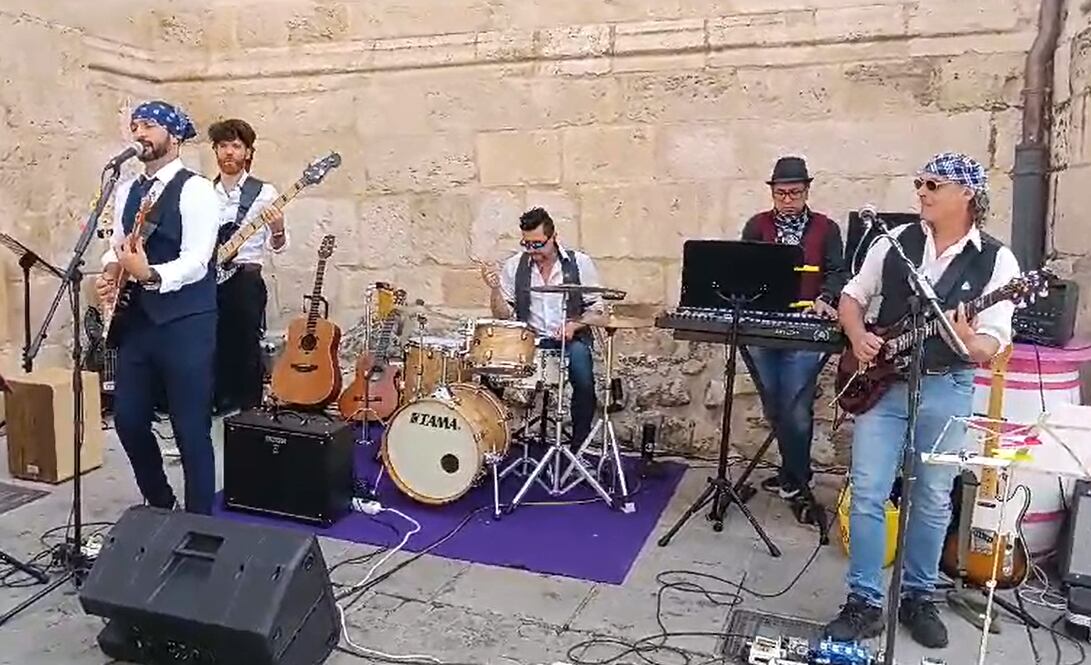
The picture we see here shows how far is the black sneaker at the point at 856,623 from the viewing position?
9.57ft

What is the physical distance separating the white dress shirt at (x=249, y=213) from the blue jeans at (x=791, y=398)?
250 cm

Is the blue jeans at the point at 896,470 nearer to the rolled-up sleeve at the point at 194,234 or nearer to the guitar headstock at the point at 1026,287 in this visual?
the guitar headstock at the point at 1026,287

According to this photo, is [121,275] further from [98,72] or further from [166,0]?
[166,0]

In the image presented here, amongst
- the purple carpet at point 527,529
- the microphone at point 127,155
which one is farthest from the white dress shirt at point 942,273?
the microphone at point 127,155

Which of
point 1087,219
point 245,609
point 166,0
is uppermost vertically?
point 166,0

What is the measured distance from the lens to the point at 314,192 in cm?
598

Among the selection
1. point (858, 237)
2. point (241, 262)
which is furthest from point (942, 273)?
point (241, 262)

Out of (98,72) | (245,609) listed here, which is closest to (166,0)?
(98,72)

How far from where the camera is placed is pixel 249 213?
4703 millimetres

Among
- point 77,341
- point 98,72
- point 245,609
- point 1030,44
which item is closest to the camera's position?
point 245,609

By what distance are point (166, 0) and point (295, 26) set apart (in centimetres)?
96

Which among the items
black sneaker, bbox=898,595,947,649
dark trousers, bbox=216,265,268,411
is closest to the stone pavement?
black sneaker, bbox=898,595,947,649

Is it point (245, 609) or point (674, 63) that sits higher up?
point (674, 63)

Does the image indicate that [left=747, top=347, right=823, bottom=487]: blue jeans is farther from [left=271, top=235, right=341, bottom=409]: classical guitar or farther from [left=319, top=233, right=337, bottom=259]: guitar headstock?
[left=319, top=233, right=337, bottom=259]: guitar headstock
